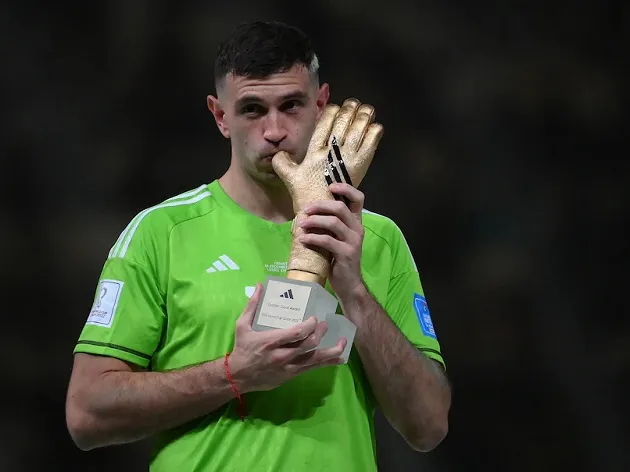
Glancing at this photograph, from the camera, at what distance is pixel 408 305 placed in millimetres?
1739

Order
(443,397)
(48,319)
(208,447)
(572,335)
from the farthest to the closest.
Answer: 1. (572,335)
2. (48,319)
3. (443,397)
4. (208,447)

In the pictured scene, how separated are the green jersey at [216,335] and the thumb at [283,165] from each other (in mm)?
139

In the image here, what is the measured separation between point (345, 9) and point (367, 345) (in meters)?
1.16

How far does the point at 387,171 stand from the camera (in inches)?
95.3

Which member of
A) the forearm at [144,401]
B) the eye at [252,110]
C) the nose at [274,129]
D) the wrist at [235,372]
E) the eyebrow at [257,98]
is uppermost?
the eyebrow at [257,98]

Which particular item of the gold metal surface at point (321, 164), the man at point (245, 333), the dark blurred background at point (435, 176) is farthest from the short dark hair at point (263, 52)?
the dark blurred background at point (435, 176)

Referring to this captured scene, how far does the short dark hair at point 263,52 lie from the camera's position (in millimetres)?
1629

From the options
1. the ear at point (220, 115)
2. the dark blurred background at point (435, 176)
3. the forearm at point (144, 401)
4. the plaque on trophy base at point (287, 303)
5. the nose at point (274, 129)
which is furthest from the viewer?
the dark blurred background at point (435, 176)

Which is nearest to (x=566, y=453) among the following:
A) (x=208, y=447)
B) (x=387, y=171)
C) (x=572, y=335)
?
(x=572, y=335)

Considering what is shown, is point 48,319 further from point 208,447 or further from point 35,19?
point 208,447

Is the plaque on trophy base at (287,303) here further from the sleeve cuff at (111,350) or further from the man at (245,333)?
the sleeve cuff at (111,350)

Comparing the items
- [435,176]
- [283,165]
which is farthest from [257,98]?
[435,176]

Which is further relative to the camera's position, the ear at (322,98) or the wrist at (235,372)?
the ear at (322,98)

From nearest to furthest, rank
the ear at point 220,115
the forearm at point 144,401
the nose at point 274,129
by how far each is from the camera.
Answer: the forearm at point 144,401, the nose at point 274,129, the ear at point 220,115
